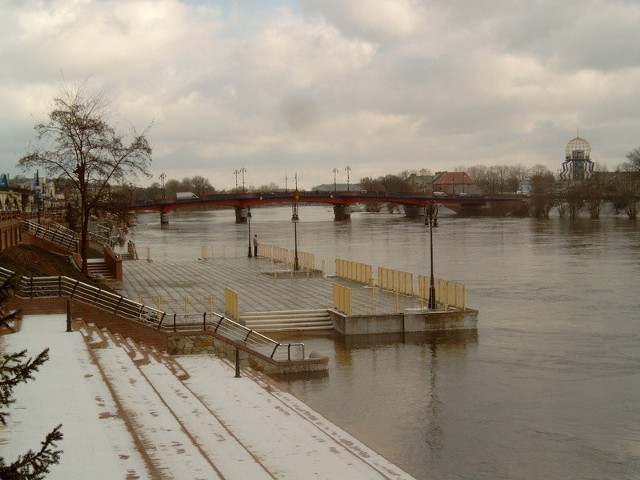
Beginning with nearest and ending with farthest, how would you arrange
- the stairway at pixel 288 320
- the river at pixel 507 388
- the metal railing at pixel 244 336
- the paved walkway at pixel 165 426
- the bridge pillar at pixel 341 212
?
the paved walkway at pixel 165 426, the river at pixel 507 388, the metal railing at pixel 244 336, the stairway at pixel 288 320, the bridge pillar at pixel 341 212

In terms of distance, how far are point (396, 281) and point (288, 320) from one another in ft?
23.5

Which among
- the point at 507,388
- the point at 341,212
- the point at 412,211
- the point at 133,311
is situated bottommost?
the point at 507,388

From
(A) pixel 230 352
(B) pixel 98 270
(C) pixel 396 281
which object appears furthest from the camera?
(B) pixel 98 270

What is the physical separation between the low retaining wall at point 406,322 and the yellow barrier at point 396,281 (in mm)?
4336

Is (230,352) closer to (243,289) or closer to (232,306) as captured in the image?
(232,306)

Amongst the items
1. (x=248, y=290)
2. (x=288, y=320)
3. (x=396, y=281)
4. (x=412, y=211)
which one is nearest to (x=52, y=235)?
(x=248, y=290)

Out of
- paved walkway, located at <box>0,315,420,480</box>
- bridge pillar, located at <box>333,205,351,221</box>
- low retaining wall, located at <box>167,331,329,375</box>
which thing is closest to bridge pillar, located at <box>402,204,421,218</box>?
bridge pillar, located at <box>333,205,351,221</box>

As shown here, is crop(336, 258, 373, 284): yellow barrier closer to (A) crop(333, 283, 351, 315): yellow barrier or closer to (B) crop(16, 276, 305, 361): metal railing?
(A) crop(333, 283, 351, 315): yellow barrier

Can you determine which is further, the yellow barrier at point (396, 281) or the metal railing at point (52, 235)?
the metal railing at point (52, 235)

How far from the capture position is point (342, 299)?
26.8 meters

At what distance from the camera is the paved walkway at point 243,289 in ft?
93.7

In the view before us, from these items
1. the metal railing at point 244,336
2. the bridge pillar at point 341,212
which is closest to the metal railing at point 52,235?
the metal railing at point 244,336

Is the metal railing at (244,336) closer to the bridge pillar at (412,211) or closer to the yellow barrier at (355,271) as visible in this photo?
the yellow barrier at (355,271)

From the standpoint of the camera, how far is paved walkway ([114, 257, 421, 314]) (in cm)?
2856
